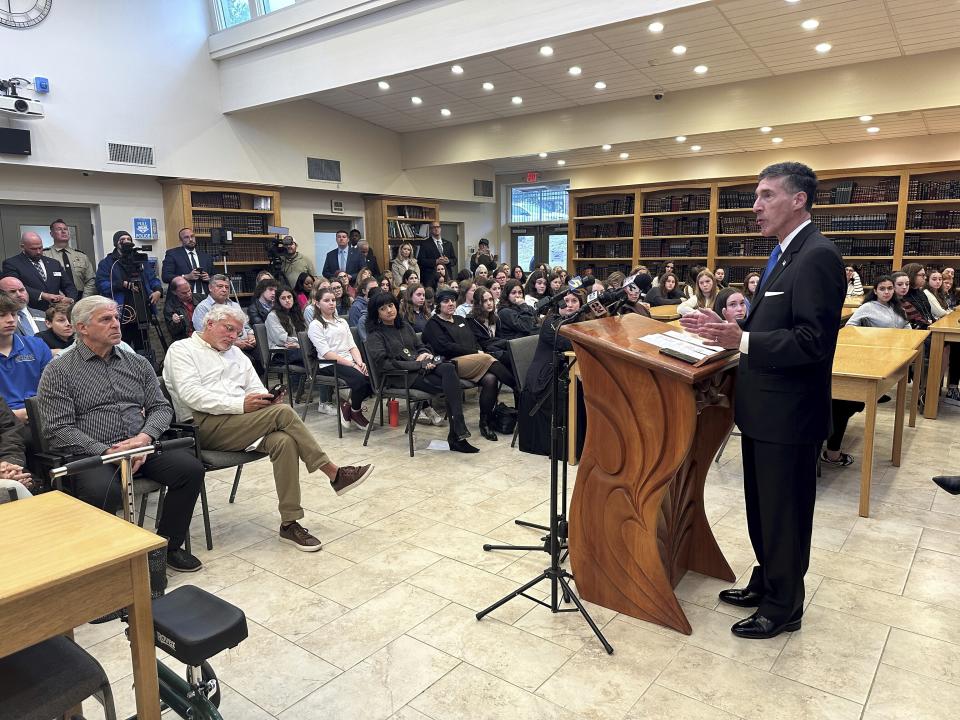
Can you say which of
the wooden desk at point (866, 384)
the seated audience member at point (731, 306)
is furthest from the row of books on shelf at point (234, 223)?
the wooden desk at point (866, 384)

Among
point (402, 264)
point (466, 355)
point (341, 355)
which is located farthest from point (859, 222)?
point (341, 355)

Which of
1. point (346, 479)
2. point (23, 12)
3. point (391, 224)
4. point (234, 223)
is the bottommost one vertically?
point (346, 479)

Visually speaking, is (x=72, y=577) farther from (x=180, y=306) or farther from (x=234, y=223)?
(x=234, y=223)

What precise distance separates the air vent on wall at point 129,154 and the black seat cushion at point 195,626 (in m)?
6.95

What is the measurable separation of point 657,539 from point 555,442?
515mm

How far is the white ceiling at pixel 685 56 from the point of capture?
5582mm

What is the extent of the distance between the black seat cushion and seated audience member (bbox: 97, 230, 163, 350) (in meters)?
5.50

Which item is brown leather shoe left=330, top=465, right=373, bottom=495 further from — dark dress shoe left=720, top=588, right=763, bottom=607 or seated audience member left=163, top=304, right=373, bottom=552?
dark dress shoe left=720, top=588, right=763, bottom=607

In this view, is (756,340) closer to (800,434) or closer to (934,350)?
(800,434)

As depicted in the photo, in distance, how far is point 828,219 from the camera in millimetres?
10031

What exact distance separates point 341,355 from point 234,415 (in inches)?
82.0

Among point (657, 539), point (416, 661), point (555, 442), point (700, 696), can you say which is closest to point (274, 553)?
point (416, 661)

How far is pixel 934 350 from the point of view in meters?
5.09

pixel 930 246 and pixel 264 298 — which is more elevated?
pixel 930 246
